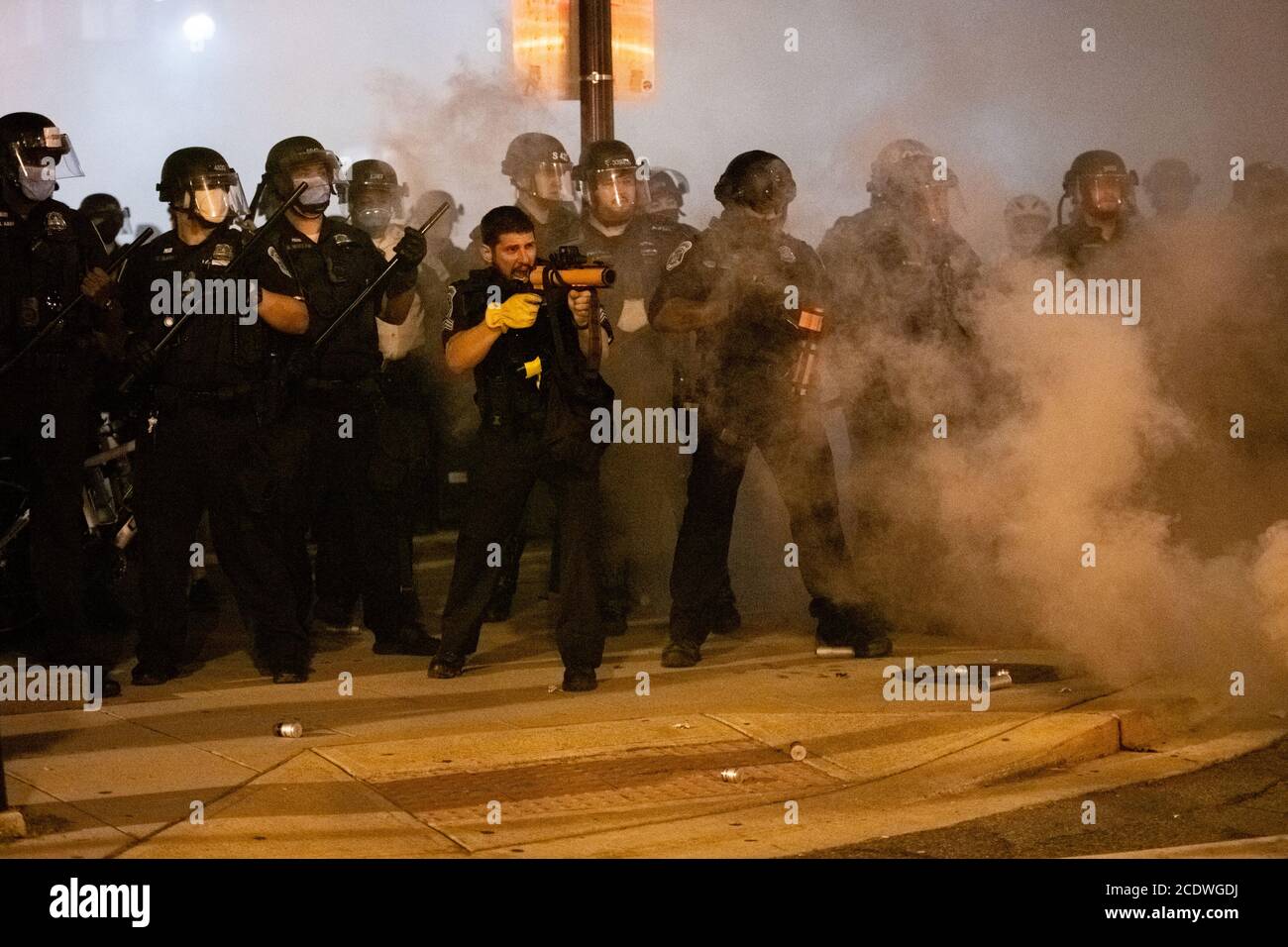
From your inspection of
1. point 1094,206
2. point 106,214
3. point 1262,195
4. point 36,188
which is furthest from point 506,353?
point 106,214

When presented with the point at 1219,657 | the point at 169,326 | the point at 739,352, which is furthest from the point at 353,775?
the point at 1219,657

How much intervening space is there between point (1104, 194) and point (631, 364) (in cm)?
239

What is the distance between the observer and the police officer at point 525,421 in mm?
7113

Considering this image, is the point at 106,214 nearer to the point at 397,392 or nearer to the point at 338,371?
the point at 397,392

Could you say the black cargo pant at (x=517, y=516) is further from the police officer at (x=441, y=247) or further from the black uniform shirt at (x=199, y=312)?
the police officer at (x=441, y=247)

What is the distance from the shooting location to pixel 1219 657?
7562 mm

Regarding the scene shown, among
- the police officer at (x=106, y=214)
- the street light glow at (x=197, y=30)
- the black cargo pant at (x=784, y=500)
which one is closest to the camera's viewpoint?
the black cargo pant at (x=784, y=500)

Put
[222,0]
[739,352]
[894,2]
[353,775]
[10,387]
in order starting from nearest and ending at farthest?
[353,775] < [10,387] < [739,352] < [894,2] < [222,0]

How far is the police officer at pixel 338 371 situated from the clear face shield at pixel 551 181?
1.15 meters

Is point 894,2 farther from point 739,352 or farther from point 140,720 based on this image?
point 140,720

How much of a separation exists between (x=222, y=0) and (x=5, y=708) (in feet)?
18.1

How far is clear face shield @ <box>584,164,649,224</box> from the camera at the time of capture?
8.45m

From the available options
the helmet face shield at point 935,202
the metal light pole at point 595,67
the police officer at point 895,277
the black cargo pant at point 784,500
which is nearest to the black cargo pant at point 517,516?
the black cargo pant at point 784,500

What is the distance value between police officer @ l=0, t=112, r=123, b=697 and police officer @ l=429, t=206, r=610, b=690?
1.45 m
